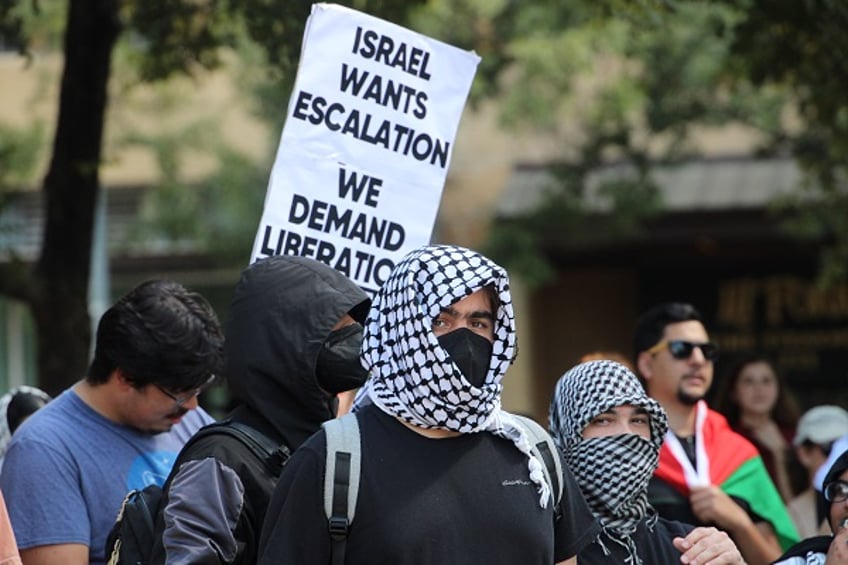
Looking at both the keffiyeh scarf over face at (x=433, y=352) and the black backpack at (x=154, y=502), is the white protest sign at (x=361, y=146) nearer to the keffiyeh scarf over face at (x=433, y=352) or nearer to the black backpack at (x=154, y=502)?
the black backpack at (x=154, y=502)

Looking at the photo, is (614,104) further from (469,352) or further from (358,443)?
(358,443)

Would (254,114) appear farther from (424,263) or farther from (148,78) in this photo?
(424,263)

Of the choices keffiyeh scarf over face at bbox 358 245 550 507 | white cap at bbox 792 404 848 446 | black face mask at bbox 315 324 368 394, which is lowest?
white cap at bbox 792 404 848 446

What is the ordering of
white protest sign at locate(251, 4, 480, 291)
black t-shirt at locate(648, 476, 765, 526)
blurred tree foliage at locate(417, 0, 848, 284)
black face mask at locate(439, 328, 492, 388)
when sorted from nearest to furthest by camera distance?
black face mask at locate(439, 328, 492, 388) → white protest sign at locate(251, 4, 480, 291) → black t-shirt at locate(648, 476, 765, 526) → blurred tree foliage at locate(417, 0, 848, 284)

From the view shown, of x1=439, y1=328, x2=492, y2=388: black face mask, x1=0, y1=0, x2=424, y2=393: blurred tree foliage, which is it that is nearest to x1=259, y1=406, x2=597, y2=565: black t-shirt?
x1=439, y1=328, x2=492, y2=388: black face mask

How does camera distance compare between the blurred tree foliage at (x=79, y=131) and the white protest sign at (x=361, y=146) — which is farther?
the blurred tree foliage at (x=79, y=131)

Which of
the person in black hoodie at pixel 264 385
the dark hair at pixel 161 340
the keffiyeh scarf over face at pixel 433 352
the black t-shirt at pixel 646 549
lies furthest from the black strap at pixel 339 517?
the black t-shirt at pixel 646 549

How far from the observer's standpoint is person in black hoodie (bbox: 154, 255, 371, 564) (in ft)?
11.2

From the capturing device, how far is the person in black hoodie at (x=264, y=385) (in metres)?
3.41

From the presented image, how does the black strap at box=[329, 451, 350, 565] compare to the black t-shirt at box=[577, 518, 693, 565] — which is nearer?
the black strap at box=[329, 451, 350, 565]

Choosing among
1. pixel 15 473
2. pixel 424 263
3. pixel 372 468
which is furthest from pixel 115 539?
pixel 424 263

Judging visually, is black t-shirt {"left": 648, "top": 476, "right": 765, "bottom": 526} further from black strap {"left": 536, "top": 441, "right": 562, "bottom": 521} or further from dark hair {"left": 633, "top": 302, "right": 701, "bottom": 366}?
black strap {"left": 536, "top": 441, "right": 562, "bottom": 521}

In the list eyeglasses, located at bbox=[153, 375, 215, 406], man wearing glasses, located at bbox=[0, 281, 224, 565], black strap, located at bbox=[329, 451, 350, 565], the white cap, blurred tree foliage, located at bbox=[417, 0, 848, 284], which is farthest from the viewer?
blurred tree foliage, located at bbox=[417, 0, 848, 284]

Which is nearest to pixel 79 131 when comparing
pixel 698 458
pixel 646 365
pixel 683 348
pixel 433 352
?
pixel 646 365
